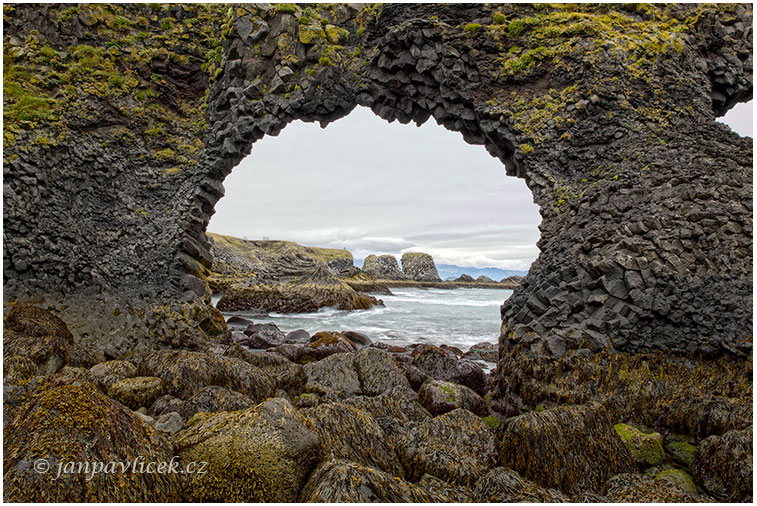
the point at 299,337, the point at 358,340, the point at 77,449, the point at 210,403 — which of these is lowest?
the point at 299,337

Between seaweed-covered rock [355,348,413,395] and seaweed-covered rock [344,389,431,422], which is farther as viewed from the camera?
seaweed-covered rock [355,348,413,395]

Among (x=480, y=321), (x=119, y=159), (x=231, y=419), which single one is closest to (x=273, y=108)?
(x=119, y=159)

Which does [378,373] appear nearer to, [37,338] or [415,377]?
[415,377]

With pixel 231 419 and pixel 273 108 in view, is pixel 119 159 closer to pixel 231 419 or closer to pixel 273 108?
pixel 273 108

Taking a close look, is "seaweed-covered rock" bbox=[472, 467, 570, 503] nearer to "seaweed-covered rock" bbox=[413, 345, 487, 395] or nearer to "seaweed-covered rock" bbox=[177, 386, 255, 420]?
"seaweed-covered rock" bbox=[177, 386, 255, 420]

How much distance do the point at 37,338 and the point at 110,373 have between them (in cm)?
229

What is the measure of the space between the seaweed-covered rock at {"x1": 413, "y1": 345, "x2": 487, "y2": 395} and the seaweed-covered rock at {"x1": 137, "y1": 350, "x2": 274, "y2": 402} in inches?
158

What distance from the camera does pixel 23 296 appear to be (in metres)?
9.85

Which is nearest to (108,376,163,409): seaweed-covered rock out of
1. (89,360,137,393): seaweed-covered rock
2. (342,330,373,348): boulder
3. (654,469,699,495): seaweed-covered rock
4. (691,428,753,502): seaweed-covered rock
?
(89,360,137,393): seaweed-covered rock

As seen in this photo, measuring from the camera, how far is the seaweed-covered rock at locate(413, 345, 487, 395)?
29.5 ft

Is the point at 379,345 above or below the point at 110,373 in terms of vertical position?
below

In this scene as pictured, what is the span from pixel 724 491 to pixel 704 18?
1284 cm

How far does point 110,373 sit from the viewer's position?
23.4 feet

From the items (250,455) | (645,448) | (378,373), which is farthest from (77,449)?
(645,448)
